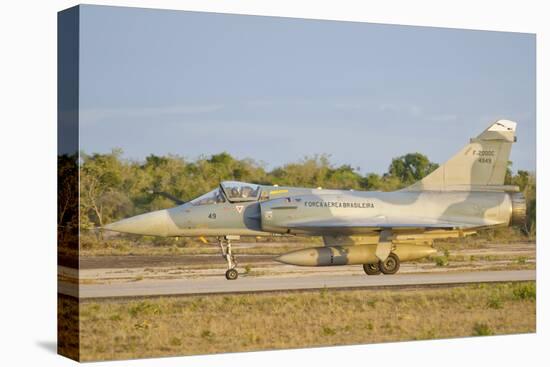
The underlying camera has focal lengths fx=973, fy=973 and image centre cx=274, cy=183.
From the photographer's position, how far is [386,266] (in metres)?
19.3

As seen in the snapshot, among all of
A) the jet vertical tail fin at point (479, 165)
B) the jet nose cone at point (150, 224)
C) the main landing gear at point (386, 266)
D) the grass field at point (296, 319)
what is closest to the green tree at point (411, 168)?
the jet vertical tail fin at point (479, 165)

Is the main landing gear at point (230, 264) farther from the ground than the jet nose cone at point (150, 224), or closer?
closer

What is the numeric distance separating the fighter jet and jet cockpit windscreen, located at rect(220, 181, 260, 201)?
2cm

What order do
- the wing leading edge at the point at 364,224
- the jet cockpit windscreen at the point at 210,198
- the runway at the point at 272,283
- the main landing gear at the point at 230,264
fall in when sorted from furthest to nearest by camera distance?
1. the jet cockpit windscreen at the point at 210,198
2. the wing leading edge at the point at 364,224
3. the main landing gear at the point at 230,264
4. the runway at the point at 272,283

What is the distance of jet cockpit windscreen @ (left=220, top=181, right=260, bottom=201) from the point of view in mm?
19016

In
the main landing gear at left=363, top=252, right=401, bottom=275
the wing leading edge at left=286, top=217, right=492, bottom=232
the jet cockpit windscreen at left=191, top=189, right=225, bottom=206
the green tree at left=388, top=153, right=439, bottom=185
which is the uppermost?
the green tree at left=388, top=153, right=439, bottom=185

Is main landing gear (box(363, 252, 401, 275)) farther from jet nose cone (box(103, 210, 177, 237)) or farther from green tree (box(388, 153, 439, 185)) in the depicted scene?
jet nose cone (box(103, 210, 177, 237))

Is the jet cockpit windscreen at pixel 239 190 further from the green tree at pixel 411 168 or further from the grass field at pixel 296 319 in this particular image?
the green tree at pixel 411 168

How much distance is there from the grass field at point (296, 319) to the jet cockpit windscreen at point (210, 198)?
2692 mm

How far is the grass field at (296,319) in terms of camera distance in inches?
592

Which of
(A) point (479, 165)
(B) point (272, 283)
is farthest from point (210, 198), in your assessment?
(A) point (479, 165)

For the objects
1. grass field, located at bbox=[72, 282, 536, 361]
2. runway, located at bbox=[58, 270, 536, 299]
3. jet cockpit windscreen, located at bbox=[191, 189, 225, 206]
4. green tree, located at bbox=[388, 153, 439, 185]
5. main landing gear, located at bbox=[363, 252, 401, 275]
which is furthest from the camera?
main landing gear, located at bbox=[363, 252, 401, 275]

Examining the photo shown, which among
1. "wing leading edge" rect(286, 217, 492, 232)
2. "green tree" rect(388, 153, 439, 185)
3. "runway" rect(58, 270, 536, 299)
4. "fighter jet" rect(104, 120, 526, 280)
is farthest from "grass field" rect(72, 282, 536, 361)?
"green tree" rect(388, 153, 439, 185)

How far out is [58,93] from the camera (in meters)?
15.3
